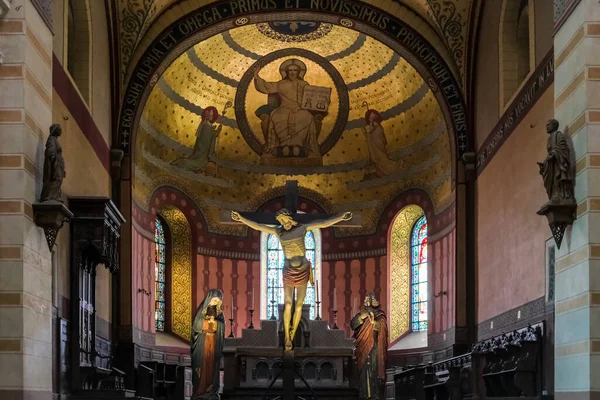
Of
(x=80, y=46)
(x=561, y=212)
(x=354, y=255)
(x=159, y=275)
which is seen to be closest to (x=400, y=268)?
(x=354, y=255)

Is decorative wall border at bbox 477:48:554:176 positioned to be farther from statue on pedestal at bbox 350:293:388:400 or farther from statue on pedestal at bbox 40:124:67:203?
statue on pedestal at bbox 40:124:67:203

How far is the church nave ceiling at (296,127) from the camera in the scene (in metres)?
24.1

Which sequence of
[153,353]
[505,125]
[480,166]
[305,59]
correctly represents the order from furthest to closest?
[305,59], [153,353], [480,166], [505,125]

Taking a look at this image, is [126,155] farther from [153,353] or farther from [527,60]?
[527,60]

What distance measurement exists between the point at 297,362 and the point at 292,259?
239 cm

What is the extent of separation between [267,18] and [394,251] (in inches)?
279

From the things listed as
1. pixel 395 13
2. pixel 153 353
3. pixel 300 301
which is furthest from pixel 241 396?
pixel 395 13

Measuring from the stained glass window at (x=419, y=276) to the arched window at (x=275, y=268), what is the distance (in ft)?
8.33

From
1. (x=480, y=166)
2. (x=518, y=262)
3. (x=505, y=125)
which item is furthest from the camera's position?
(x=480, y=166)

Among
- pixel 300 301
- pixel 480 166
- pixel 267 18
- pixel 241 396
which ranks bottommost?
pixel 241 396

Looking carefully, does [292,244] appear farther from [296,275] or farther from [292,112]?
[292,112]

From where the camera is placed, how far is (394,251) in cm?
2592

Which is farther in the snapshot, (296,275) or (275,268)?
(275,268)

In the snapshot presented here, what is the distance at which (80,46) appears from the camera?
1855 cm
